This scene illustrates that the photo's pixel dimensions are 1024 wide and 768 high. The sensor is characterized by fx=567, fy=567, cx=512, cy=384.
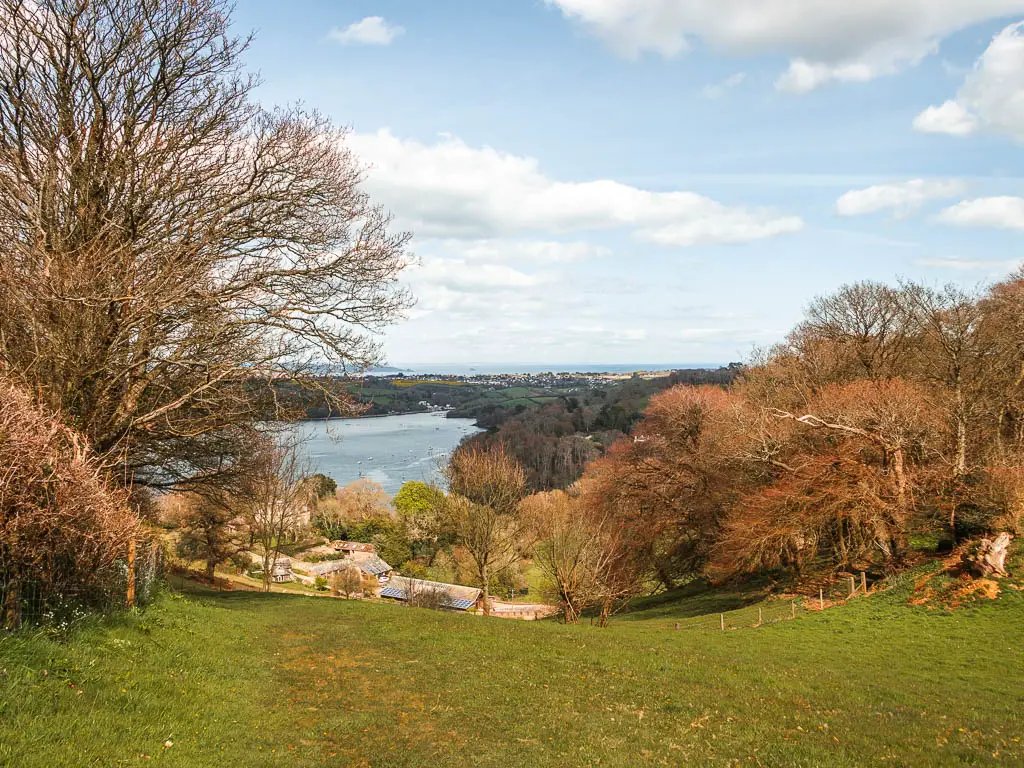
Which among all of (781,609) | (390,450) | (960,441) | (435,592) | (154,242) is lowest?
(390,450)

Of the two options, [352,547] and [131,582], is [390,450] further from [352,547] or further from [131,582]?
[131,582]

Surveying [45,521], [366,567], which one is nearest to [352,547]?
[366,567]

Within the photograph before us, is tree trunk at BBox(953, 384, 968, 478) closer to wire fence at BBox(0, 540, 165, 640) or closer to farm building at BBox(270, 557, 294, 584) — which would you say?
wire fence at BBox(0, 540, 165, 640)

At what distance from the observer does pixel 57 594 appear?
23.1ft

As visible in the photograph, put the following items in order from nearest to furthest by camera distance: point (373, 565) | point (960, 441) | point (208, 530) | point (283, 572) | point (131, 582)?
point (131, 582) → point (960, 441) → point (208, 530) → point (283, 572) → point (373, 565)

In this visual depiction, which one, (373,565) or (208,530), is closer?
(208,530)

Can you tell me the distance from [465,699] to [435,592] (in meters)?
21.3

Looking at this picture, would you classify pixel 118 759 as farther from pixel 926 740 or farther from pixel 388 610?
pixel 388 610

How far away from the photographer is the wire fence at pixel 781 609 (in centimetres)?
1834

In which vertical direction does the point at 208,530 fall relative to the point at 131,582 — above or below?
below

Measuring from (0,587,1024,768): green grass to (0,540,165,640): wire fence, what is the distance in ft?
1.02

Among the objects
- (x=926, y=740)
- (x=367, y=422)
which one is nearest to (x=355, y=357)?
(x=926, y=740)

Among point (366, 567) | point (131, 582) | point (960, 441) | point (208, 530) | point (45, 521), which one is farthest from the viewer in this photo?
point (366, 567)

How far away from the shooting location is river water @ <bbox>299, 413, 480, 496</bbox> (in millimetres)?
77706
